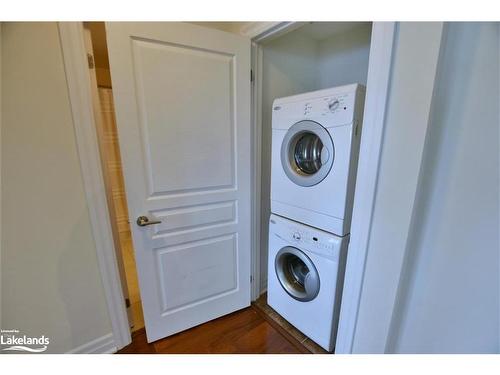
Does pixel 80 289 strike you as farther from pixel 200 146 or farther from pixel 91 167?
pixel 200 146

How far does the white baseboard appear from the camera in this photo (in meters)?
1.18

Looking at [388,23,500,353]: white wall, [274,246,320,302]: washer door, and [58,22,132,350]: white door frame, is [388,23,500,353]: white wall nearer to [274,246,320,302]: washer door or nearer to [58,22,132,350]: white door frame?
[274,246,320,302]: washer door

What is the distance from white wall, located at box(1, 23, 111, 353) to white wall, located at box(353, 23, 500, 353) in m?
1.41

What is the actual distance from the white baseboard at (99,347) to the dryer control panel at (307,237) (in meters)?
1.19

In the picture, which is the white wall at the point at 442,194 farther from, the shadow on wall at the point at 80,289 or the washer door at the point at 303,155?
the shadow on wall at the point at 80,289

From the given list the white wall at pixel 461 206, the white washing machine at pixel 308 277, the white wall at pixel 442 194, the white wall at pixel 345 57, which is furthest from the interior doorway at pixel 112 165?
the white wall at pixel 345 57

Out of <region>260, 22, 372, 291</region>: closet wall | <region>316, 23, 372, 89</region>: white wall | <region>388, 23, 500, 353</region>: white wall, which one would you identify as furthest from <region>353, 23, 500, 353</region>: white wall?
<region>316, 23, 372, 89</region>: white wall

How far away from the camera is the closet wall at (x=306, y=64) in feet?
5.08

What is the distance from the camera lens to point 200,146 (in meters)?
1.26
